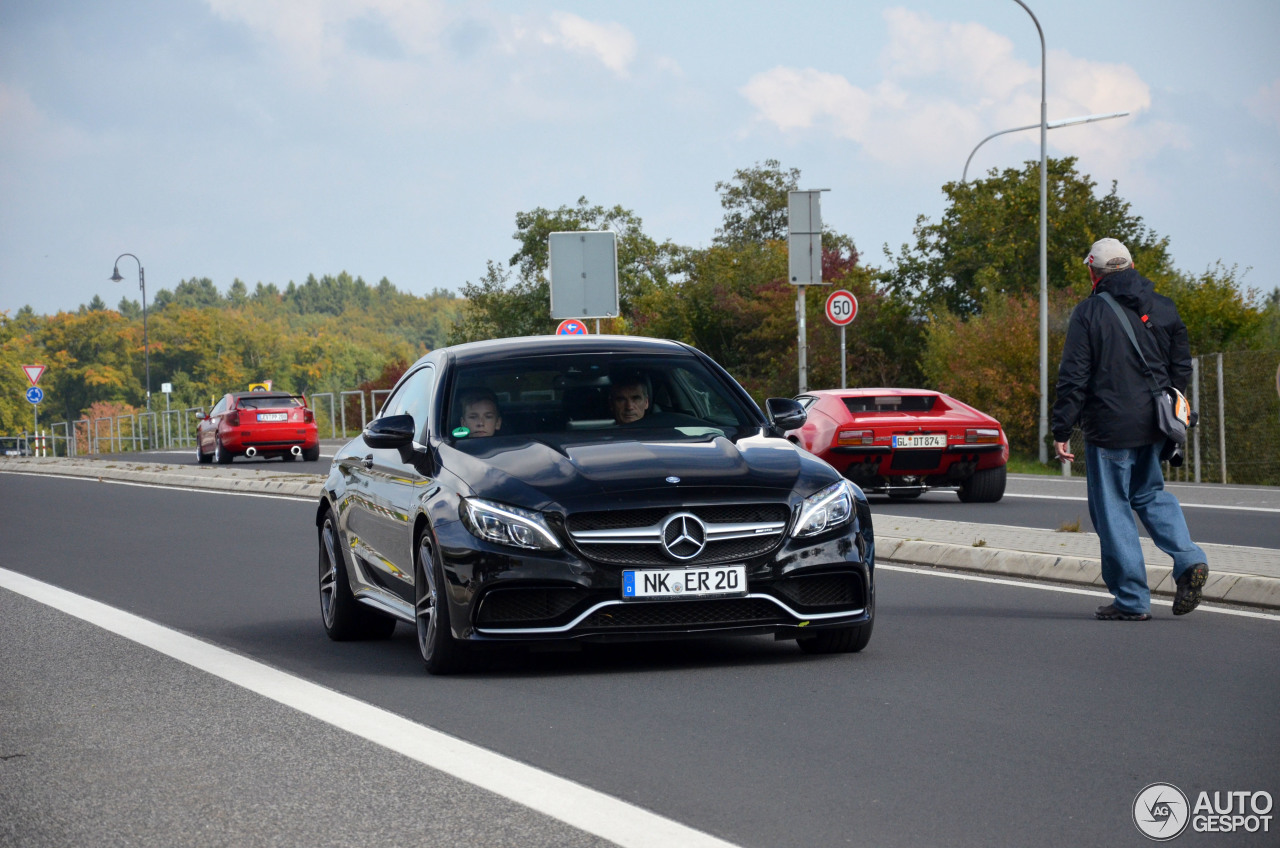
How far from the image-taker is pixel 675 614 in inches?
284

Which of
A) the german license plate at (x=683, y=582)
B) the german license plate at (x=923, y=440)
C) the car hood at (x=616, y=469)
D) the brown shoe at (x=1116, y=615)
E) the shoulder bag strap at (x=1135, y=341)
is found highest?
the shoulder bag strap at (x=1135, y=341)

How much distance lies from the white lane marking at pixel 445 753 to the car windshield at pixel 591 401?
150cm

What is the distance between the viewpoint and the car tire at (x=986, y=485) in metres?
19.3

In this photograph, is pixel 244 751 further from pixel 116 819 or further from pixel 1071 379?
pixel 1071 379

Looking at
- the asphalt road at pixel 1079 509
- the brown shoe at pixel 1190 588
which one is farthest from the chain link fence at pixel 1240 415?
the brown shoe at pixel 1190 588

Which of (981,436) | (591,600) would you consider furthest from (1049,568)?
(981,436)

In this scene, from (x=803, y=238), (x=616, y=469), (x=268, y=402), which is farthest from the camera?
(x=268, y=402)

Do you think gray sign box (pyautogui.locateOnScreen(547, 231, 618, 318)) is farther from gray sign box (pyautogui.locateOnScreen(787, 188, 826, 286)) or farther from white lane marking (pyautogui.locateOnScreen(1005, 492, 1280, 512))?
white lane marking (pyautogui.locateOnScreen(1005, 492, 1280, 512))

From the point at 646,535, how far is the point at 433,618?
1072 millimetres

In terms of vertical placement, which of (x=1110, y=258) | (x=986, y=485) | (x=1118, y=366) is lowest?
(x=986, y=485)

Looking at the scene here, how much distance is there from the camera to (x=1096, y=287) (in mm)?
9148

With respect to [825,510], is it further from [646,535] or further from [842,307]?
[842,307]

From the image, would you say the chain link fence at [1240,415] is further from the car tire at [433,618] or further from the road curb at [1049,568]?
the car tire at [433,618]

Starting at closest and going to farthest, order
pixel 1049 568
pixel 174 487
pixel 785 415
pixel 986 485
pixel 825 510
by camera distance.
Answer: pixel 825 510
pixel 785 415
pixel 1049 568
pixel 986 485
pixel 174 487
